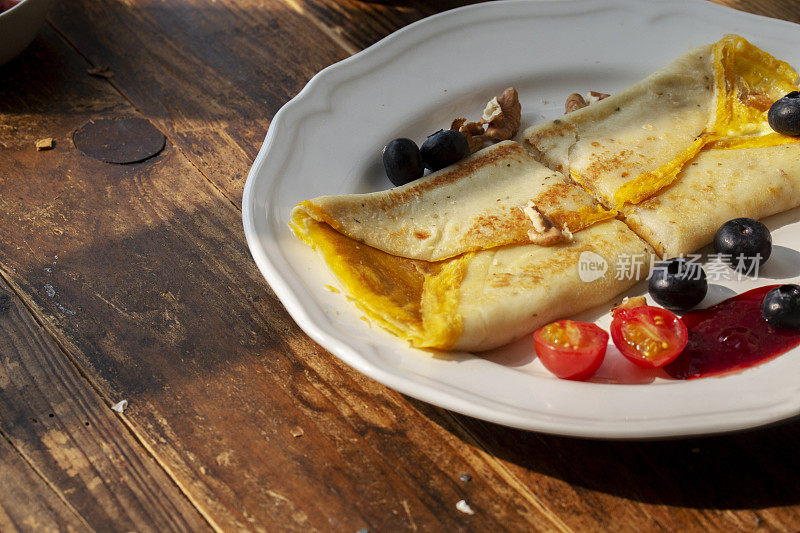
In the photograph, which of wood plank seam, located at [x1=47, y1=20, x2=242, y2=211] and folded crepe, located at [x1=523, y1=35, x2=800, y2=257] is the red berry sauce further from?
wood plank seam, located at [x1=47, y1=20, x2=242, y2=211]

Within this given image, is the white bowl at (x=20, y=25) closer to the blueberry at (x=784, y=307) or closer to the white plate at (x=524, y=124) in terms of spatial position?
the white plate at (x=524, y=124)

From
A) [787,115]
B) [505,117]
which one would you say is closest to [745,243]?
[787,115]

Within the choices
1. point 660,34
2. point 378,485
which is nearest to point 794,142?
point 660,34

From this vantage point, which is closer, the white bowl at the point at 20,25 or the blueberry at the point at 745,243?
the blueberry at the point at 745,243

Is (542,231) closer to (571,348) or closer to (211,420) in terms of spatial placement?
(571,348)

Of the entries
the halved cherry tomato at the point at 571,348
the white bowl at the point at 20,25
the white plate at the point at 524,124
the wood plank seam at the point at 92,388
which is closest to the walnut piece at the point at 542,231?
the white plate at the point at 524,124

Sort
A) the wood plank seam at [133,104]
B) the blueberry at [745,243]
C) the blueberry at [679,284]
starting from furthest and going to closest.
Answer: the wood plank seam at [133,104] → the blueberry at [745,243] → the blueberry at [679,284]
